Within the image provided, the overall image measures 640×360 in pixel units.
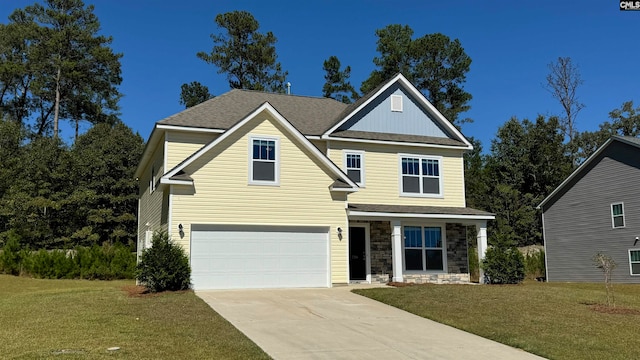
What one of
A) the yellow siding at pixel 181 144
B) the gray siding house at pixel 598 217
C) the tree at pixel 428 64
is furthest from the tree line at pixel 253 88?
the yellow siding at pixel 181 144

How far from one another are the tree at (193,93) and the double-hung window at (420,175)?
2836 cm

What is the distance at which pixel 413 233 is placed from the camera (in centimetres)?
2127

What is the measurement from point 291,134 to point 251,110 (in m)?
3.53

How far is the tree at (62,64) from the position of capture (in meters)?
44.8

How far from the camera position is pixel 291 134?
18547 millimetres

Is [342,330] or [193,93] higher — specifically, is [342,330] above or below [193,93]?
below

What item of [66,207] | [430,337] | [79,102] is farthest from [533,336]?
→ [79,102]

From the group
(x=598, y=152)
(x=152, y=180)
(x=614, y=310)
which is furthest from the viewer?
(x=598, y=152)

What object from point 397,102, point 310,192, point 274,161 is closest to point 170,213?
point 274,161

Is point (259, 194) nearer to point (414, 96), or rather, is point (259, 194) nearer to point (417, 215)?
point (417, 215)

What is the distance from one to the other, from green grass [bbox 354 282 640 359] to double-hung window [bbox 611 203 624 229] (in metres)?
10.5

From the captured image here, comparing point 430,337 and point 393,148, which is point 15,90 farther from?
point 430,337

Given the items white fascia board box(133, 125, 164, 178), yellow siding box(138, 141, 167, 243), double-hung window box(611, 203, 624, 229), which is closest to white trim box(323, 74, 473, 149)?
white fascia board box(133, 125, 164, 178)

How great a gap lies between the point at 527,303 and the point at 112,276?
19665 millimetres
